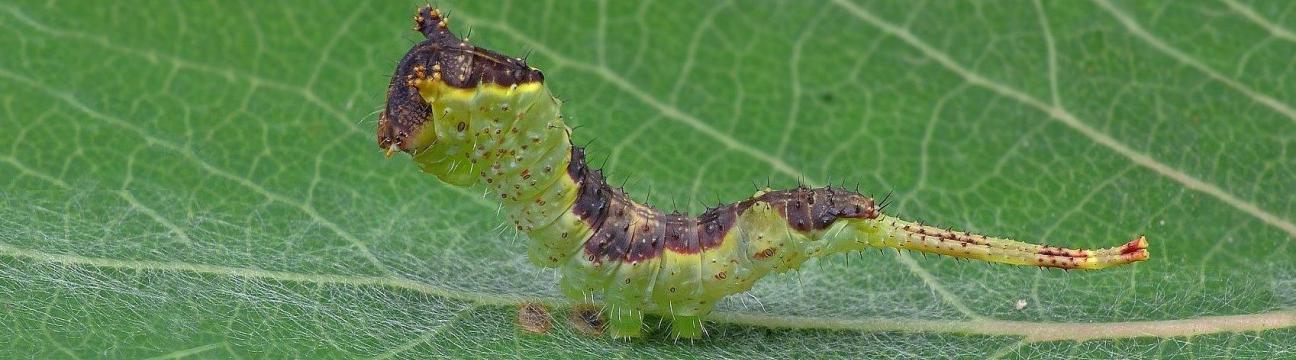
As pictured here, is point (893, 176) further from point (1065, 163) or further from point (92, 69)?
point (92, 69)

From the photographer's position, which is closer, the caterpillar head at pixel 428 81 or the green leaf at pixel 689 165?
the caterpillar head at pixel 428 81

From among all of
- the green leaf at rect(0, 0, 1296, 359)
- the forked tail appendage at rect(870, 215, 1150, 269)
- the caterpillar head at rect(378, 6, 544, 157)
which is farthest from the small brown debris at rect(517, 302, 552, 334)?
the forked tail appendage at rect(870, 215, 1150, 269)

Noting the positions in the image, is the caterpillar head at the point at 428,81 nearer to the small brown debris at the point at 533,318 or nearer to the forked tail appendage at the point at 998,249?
the small brown debris at the point at 533,318

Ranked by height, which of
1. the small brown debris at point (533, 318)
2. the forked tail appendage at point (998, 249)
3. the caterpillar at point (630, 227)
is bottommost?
the small brown debris at point (533, 318)

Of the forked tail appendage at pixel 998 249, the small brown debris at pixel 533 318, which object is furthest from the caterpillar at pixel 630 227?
the small brown debris at pixel 533 318

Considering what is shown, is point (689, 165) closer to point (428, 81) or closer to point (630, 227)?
point (630, 227)

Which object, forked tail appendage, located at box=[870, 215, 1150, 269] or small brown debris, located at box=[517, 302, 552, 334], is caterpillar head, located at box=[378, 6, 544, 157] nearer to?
small brown debris, located at box=[517, 302, 552, 334]
